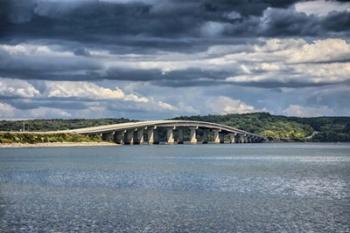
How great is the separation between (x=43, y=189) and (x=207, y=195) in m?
18.5

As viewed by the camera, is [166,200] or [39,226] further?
[166,200]

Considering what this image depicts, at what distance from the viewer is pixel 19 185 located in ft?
262

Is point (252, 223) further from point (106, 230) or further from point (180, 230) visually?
point (106, 230)

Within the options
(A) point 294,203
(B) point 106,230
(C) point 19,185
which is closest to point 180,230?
(B) point 106,230

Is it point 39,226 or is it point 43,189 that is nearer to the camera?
point 39,226

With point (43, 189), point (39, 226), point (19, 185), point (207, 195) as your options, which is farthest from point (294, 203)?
point (19, 185)

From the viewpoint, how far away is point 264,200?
61.7 m

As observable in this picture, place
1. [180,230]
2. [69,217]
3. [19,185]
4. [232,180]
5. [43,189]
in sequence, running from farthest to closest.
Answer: [232,180] → [19,185] → [43,189] → [69,217] → [180,230]

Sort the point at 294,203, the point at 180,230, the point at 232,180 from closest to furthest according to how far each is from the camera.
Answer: the point at 180,230 < the point at 294,203 < the point at 232,180

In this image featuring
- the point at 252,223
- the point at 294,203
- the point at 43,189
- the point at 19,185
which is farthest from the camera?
the point at 19,185

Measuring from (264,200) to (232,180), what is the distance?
2461 cm

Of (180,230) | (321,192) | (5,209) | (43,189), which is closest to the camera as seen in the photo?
(180,230)

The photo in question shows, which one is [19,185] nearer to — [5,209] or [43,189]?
[43,189]

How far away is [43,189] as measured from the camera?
244 ft
